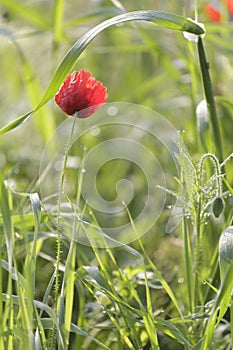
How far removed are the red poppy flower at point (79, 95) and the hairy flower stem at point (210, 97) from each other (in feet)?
0.60

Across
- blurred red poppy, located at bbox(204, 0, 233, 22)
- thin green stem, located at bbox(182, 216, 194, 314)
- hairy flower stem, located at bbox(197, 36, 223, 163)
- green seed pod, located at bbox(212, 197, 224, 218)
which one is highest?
blurred red poppy, located at bbox(204, 0, 233, 22)

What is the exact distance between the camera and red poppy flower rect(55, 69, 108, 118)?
38.1 inches

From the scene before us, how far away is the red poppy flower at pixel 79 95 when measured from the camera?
0.97 m

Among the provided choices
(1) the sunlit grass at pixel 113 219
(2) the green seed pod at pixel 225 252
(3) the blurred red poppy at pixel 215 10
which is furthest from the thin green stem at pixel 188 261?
(3) the blurred red poppy at pixel 215 10

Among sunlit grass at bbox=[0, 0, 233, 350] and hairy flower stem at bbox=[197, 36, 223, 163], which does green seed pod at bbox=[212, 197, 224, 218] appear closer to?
sunlit grass at bbox=[0, 0, 233, 350]

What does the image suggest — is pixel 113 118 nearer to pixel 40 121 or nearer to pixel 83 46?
pixel 40 121

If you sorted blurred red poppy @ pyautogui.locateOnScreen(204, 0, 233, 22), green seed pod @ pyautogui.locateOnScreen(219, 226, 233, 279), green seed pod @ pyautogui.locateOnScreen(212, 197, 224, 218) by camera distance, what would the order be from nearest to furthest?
1. green seed pod @ pyautogui.locateOnScreen(219, 226, 233, 279)
2. green seed pod @ pyautogui.locateOnScreen(212, 197, 224, 218)
3. blurred red poppy @ pyautogui.locateOnScreen(204, 0, 233, 22)

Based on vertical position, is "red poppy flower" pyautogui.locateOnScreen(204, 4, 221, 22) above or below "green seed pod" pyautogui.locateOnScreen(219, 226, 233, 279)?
above

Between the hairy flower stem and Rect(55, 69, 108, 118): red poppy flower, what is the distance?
0.18 m

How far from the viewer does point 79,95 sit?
0.97 metres

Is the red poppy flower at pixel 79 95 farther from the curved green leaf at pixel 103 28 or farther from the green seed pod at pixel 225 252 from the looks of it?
the green seed pod at pixel 225 252

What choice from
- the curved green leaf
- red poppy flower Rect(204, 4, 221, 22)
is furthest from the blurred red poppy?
the curved green leaf

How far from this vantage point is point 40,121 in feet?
5.98

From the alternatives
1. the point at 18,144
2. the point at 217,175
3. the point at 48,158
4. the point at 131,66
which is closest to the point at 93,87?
the point at 217,175
